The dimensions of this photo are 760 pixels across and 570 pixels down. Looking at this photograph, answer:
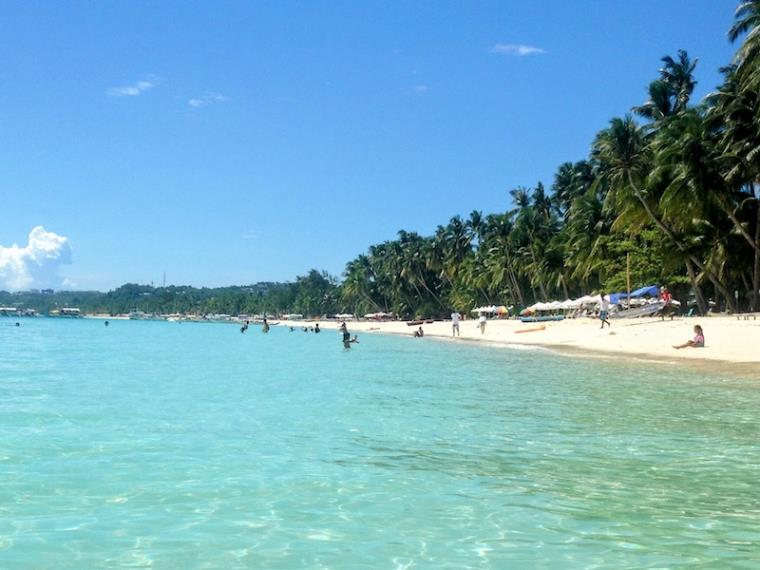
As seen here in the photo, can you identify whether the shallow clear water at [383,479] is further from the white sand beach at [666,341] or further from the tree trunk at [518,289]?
the tree trunk at [518,289]

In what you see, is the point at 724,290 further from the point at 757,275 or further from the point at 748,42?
the point at 748,42

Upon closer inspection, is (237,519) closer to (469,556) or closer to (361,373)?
(469,556)

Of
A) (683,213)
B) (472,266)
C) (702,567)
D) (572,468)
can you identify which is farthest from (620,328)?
(472,266)

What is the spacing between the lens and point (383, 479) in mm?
8133

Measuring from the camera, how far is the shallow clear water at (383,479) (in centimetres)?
575

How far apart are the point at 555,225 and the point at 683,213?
34.4m

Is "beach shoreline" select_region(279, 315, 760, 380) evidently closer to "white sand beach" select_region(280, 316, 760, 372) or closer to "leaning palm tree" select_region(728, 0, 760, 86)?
"white sand beach" select_region(280, 316, 760, 372)

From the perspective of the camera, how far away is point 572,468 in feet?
28.4

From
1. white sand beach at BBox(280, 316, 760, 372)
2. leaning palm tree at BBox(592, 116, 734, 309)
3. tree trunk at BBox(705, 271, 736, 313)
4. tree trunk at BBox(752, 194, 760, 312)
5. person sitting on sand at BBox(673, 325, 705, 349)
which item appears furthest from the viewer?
leaning palm tree at BBox(592, 116, 734, 309)

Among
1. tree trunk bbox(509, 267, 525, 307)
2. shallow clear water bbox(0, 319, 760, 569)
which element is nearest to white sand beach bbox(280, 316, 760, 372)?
shallow clear water bbox(0, 319, 760, 569)

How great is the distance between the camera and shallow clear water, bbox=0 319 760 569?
5.75m

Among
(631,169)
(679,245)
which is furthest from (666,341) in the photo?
(631,169)

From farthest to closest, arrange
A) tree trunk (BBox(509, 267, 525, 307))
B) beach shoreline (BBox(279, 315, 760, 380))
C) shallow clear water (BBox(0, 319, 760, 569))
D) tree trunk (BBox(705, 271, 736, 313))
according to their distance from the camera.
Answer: tree trunk (BBox(509, 267, 525, 307)) < tree trunk (BBox(705, 271, 736, 313)) < beach shoreline (BBox(279, 315, 760, 380)) < shallow clear water (BBox(0, 319, 760, 569))

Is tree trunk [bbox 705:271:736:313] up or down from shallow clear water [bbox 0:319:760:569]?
up
